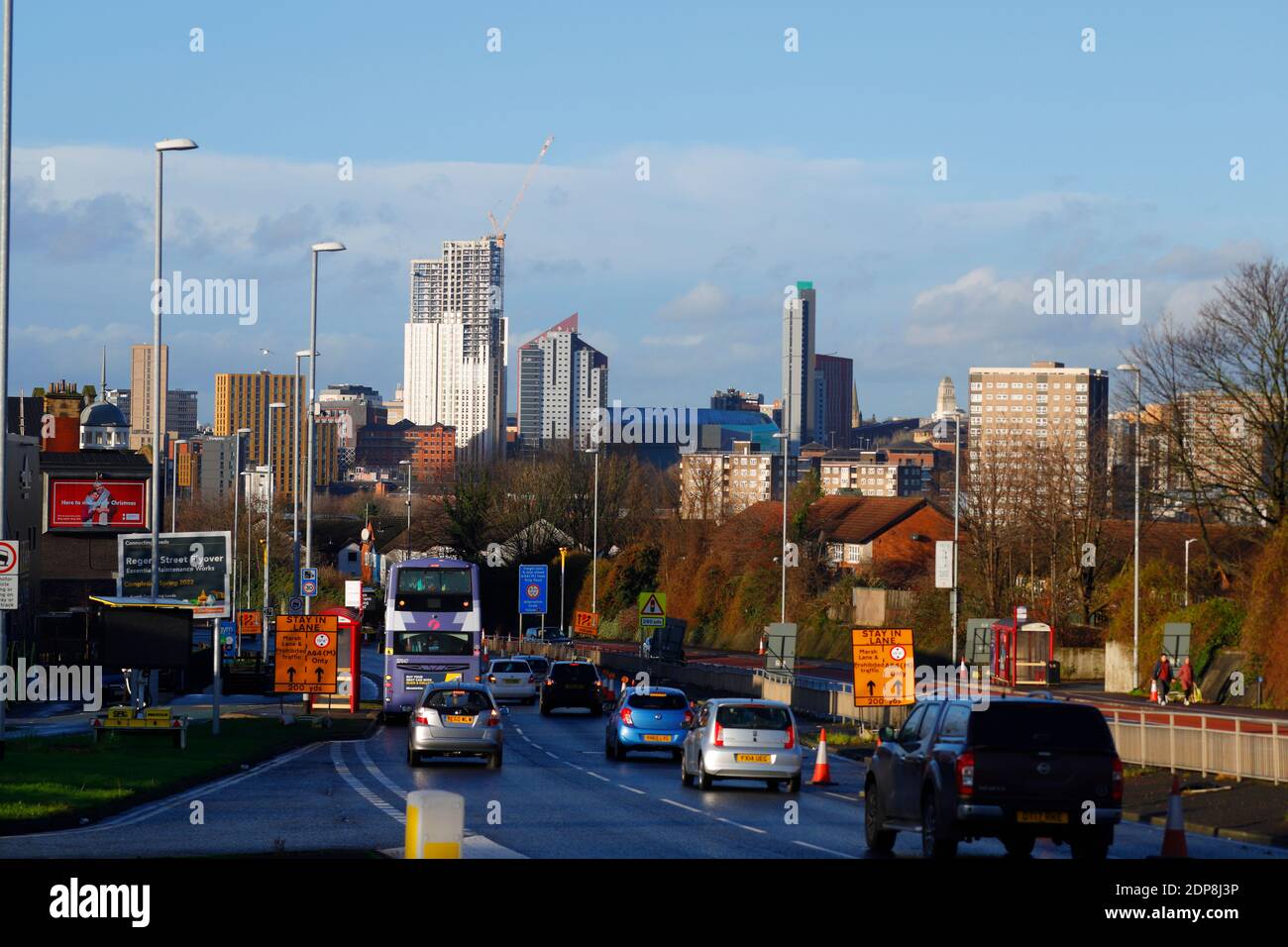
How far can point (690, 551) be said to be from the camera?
98.4 metres

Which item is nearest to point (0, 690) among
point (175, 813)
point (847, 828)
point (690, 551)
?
point (175, 813)

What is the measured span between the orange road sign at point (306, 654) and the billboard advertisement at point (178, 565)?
1142cm

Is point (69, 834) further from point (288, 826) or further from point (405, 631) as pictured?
point (405, 631)

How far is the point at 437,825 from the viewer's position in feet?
34.0

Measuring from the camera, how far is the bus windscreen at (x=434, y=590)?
152 feet

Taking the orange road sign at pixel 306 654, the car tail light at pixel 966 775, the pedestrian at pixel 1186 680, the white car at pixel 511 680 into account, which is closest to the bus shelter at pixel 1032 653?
the pedestrian at pixel 1186 680

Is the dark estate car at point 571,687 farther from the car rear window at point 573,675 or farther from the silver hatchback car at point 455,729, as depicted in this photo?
the silver hatchback car at point 455,729

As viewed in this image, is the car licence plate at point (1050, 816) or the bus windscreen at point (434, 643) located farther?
the bus windscreen at point (434, 643)

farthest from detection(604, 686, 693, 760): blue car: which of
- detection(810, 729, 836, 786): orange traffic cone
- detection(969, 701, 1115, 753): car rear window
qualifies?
detection(969, 701, 1115, 753): car rear window

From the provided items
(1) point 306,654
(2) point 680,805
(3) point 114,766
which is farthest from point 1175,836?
(1) point 306,654

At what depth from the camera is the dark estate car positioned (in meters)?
51.9

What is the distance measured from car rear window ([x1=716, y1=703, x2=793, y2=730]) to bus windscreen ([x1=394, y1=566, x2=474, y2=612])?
20.6m

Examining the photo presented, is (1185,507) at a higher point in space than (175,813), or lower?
higher

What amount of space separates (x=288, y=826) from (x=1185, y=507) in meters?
46.0
